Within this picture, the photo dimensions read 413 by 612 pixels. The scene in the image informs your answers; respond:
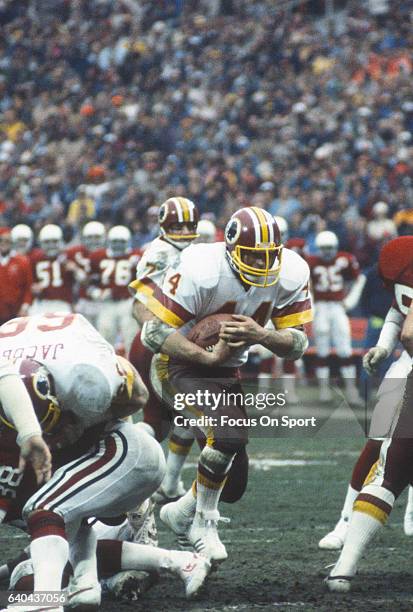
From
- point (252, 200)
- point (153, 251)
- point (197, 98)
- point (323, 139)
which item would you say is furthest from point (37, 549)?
point (197, 98)

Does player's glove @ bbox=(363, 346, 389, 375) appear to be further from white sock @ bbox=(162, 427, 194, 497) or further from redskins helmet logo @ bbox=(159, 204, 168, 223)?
redskins helmet logo @ bbox=(159, 204, 168, 223)

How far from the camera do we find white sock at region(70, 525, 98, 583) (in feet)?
11.9

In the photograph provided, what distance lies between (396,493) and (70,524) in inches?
47.7

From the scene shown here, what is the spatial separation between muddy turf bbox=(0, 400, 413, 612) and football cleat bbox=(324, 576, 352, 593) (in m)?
0.04

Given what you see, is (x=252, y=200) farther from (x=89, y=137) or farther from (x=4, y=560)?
(x=4, y=560)

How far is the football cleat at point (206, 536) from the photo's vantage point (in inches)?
168

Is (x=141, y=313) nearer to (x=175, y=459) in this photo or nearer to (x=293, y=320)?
(x=175, y=459)

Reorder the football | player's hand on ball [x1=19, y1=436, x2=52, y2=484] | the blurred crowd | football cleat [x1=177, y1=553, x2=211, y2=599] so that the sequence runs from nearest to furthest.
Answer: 1. player's hand on ball [x1=19, y1=436, x2=52, y2=484]
2. football cleat [x1=177, y1=553, x2=211, y2=599]
3. the football
4. the blurred crowd

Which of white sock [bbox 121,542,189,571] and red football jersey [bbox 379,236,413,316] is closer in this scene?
white sock [bbox 121,542,189,571]

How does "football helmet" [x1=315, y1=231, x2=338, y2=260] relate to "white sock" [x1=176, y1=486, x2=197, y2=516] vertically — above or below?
above

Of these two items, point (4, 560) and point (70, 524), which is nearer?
point (70, 524)

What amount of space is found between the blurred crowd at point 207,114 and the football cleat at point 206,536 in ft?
25.7

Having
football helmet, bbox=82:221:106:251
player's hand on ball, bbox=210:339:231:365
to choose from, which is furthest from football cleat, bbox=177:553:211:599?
football helmet, bbox=82:221:106:251

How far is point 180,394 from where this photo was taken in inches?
177
